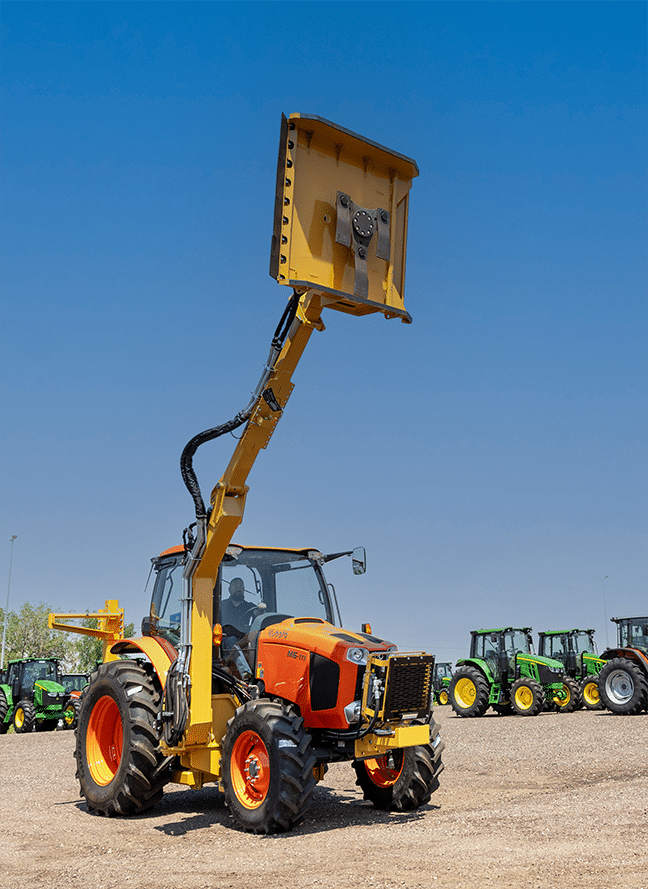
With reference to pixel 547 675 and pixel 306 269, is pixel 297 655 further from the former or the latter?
pixel 547 675

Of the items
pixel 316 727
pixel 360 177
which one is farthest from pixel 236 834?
pixel 360 177

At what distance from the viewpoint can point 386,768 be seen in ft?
28.1

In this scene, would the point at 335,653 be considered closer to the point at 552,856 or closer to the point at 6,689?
the point at 552,856

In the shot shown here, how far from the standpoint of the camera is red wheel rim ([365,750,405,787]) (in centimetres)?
834

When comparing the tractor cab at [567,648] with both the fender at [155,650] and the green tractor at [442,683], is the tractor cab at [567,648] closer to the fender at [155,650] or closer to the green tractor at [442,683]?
the green tractor at [442,683]

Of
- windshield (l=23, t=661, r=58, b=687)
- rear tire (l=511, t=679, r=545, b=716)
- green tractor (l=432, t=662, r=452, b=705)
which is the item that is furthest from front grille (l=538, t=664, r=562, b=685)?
windshield (l=23, t=661, r=58, b=687)

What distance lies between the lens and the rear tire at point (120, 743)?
824 cm

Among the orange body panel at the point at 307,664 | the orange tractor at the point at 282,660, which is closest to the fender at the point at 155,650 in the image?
the orange tractor at the point at 282,660

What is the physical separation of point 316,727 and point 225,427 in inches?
115

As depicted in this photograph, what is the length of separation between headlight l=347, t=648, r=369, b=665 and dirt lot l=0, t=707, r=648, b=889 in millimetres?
1416

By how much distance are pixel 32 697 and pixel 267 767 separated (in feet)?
69.6

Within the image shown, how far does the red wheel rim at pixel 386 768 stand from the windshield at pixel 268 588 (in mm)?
1509

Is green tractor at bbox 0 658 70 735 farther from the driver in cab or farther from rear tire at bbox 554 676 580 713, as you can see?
the driver in cab

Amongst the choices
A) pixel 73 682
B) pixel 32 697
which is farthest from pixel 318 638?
pixel 73 682
